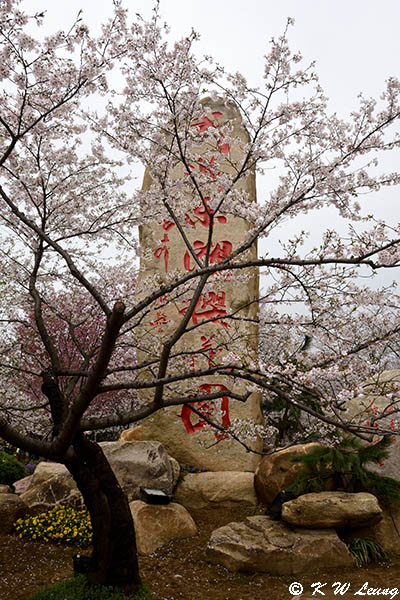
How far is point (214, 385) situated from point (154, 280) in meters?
2.93

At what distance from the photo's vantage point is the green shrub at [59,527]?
20.0ft

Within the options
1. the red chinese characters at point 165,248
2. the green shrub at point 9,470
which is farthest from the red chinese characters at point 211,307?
the green shrub at point 9,470

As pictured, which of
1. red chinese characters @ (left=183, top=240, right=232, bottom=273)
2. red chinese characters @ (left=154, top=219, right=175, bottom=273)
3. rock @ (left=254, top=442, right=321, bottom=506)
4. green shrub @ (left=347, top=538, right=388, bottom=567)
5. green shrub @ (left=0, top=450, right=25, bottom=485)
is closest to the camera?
green shrub @ (left=347, top=538, right=388, bottom=567)

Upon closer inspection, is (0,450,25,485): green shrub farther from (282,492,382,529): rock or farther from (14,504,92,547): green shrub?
(282,492,382,529): rock

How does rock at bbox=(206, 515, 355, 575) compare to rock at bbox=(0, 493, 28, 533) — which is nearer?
rock at bbox=(206, 515, 355, 575)

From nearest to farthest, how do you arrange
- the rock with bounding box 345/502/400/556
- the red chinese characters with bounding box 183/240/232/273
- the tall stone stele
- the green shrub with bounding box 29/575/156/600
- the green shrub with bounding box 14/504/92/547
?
the green shrub with bounding box 29/575/156/600 < the rock with bounding box 345/502/400/556 < the green shrub with bounding box 14/504/92/547 < the tall stone stele < the red chinese characters with bounding box 183/240/232/273

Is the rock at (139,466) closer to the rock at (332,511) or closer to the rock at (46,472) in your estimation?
the rock at (46,472)

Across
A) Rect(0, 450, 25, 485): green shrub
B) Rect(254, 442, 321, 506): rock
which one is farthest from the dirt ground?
Rect(0, 450, 25, 485): green shrub

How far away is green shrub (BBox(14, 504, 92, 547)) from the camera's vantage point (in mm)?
6086

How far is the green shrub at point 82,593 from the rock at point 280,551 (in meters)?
1.46

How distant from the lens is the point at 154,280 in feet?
18.7

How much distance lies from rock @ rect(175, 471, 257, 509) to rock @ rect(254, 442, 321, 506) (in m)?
0.25

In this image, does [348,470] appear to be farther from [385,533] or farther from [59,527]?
[59,527]

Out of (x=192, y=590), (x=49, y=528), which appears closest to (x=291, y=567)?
(x=192, y=590)
